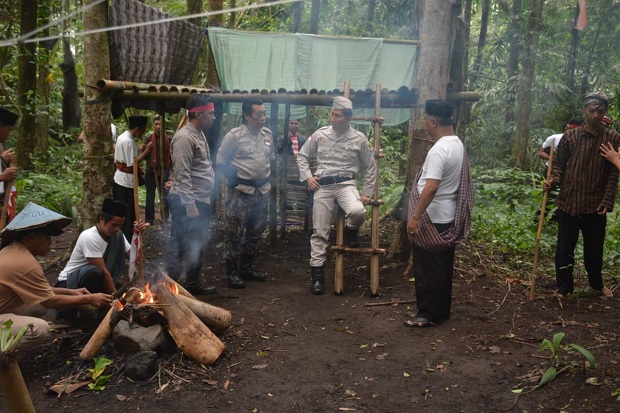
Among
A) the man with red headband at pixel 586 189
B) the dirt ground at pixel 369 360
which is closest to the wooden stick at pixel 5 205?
the dirt ground at pixel 369 360

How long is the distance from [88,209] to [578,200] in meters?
5.96

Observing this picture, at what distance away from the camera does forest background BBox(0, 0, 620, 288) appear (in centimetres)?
1148

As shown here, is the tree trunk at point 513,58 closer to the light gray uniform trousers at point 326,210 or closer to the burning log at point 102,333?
the light gray uniform trousers at point 326,210

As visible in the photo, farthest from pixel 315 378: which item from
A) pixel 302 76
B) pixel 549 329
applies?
pixel 302 76

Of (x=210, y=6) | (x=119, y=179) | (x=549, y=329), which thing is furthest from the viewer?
(x=210, y=6)

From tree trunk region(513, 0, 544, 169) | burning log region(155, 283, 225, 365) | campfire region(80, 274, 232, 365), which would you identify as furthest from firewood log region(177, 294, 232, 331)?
tree trunk region(513, 0, 544, 169)

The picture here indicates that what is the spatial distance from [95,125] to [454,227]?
4478mm

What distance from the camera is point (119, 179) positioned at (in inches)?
318

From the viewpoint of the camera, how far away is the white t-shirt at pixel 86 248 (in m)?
5.12

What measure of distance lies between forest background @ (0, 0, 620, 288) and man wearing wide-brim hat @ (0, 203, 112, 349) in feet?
22.1

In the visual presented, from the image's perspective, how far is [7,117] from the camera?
5.97 m

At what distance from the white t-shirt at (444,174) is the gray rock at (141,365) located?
2.95 metres

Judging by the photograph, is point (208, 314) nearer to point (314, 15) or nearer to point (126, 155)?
point (126, 155)

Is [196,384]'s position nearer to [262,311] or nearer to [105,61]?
[262,311]
